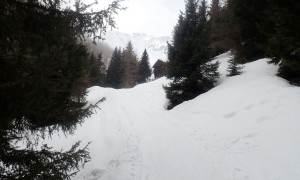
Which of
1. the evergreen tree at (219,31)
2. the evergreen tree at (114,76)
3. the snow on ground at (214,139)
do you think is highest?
the evergreen tree at (219,31)

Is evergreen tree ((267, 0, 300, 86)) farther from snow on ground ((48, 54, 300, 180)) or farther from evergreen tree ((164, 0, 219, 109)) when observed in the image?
evergreen tree ((164, 0, 219, 109))

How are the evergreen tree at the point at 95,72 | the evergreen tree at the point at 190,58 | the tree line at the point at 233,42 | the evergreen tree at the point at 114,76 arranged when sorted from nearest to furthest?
1. the tree line at the point at 233,42
2. the evergreen tree at the point at 190,58
3. the evergreen tree at the point at 95,72
4. the evergreen tree at the point at 114,76

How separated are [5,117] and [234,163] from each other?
6.87 m

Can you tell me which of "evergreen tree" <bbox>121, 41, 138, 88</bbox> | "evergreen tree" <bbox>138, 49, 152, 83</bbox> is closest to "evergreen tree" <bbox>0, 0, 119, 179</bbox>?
"evergreen tree" <bbox>121, 41, 138, 88</bbox>

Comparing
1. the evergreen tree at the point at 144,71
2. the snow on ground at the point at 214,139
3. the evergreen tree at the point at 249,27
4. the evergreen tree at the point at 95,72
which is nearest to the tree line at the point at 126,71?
the evergreen tree at the point at 144,71

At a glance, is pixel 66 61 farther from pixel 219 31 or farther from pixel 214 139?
pixel 219 31

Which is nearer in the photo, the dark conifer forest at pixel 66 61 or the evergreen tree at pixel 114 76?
the dark conifer forest at pixel 66 61

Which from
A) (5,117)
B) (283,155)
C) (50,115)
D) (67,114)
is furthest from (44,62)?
(283,155)

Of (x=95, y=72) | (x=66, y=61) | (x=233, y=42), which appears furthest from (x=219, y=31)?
(x=66, y=61)

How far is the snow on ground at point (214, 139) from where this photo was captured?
8.58 meters

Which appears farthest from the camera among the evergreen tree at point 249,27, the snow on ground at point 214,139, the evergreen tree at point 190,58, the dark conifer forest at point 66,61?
the evergreen tree at point 249,27

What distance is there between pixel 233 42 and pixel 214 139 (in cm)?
1984

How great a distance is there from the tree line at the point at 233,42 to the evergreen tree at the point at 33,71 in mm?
9240

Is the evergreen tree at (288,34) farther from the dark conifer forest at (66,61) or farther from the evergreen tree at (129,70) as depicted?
the evergreen tree at (129,70)
